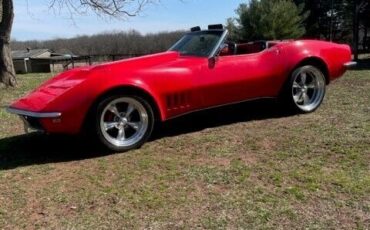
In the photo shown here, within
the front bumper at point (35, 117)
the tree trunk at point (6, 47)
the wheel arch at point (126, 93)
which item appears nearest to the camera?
the front bumper at point (35, 117)

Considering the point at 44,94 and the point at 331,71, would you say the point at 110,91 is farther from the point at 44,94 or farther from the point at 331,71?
the point at 331,71

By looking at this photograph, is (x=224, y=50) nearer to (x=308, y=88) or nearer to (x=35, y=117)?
(x=308, y=88)

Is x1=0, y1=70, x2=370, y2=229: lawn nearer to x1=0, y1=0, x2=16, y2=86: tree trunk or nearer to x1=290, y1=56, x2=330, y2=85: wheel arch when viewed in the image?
x1=290, y1=56, x2=330, y2=85: wheel arch

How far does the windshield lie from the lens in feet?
21.9

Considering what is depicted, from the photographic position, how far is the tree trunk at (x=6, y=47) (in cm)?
1324

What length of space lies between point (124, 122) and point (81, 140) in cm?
74

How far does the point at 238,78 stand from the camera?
21.7ft

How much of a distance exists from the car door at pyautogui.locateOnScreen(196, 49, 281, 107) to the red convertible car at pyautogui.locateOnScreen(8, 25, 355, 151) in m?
0.01

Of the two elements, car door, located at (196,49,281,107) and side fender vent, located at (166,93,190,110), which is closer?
side fender vent, located at (166,93,190,110)

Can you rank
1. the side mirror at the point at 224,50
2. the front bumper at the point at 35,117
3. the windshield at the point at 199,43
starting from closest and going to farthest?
the front bumper at the point at 35,117 → the windshield at the point at 199,43 → the side mirror at the point at 224,50

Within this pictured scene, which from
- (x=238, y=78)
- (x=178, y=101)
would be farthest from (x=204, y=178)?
(x=238, y=78)

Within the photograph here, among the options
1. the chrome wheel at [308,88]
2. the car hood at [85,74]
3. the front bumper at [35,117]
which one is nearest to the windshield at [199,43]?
the car hood at [85,74]

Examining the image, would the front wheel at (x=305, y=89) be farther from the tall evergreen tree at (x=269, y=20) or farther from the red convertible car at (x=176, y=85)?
the tall evergreen tree at (x=269, y=20)

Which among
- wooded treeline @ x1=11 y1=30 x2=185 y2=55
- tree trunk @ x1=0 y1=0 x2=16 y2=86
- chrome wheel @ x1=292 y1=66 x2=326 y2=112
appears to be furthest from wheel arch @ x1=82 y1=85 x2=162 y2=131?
wooded treeline @ x1=11 y1=30 x2=185 y2=55
